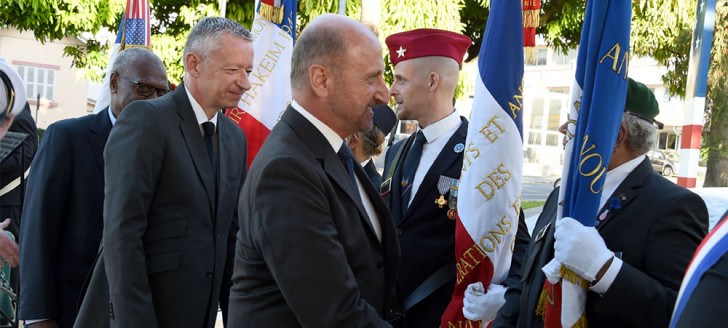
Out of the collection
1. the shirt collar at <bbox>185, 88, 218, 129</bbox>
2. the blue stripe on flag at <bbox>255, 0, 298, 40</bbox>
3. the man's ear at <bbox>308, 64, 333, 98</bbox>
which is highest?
the blue stripe on flag at <bbox>255, 0, 298, 40</bbox>

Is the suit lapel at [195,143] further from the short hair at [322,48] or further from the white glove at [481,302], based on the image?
the white glove at [481,302]

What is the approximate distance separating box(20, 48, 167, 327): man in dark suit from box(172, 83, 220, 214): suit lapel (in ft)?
1.93

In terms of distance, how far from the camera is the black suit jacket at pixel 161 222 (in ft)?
7.95

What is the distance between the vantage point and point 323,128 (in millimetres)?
1972

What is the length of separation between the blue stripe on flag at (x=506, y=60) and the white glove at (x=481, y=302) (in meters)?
0.75

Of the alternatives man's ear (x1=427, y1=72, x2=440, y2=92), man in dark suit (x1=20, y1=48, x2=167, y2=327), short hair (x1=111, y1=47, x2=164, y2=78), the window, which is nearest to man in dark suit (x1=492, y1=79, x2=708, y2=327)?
man's ear (x1=427, y1=72, x2=440, y2=92)

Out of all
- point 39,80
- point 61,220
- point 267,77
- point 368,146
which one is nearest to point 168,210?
point 61,220

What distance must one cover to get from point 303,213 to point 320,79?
453mm

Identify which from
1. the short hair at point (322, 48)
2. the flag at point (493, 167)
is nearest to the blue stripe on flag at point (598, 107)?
the flag at point (493, 167)

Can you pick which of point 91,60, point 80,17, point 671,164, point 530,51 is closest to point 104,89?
point 530,51

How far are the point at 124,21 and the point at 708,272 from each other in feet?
19.1

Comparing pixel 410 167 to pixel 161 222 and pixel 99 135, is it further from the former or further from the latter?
pixel 99 135

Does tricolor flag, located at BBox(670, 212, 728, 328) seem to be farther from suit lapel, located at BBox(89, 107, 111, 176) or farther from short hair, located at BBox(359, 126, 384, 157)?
short hair, located at BBox(359, 126, 384, 157)

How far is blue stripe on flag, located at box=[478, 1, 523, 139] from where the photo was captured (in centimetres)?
280
